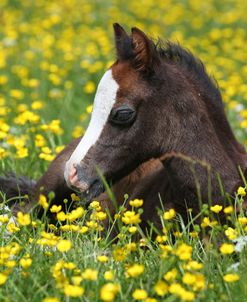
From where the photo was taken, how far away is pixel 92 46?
407 inches

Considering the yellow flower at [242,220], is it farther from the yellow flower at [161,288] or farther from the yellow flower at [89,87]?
the yellow flower at [89,87]

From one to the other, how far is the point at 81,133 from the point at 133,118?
2.31 meters

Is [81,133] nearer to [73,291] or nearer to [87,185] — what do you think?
[87,185]

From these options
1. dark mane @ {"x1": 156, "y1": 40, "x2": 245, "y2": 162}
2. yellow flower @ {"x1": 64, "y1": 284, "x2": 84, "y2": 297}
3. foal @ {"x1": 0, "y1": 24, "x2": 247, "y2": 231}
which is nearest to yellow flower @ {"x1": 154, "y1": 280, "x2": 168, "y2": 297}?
yellow flower @ {"x1": 64, "y1": 284, "x2": 84, "y2": 297}

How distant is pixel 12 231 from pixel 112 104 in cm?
93

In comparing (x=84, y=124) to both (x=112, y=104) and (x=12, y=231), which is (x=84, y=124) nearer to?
(x=112, y=104)

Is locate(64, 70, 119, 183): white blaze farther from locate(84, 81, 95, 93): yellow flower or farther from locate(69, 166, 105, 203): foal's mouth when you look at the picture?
locate(84, 81, 95, 93): yellow flower

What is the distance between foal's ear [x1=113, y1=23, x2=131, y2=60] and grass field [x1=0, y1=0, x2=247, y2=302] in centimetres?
90

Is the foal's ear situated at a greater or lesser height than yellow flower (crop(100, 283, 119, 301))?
greater

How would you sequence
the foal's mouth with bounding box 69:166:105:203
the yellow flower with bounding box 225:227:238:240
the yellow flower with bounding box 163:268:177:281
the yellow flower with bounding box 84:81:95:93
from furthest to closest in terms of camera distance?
the yellow flower with bounding box 84:81:95:93 → the foal's mouth with bounding box 69:166:105:203 → the yellow flower with bounding box 225:227:238:240 → the yellow flower with bounding box 163:268:177:281

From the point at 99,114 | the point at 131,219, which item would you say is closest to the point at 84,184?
the point at 99,114

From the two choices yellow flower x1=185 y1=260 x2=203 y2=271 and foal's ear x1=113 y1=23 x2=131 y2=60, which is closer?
yellow flower x1=185 y1=260 x2=203 y2=271

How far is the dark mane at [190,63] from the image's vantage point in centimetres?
534

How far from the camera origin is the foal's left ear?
16.7 feet
